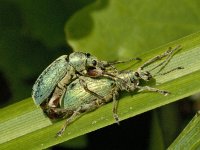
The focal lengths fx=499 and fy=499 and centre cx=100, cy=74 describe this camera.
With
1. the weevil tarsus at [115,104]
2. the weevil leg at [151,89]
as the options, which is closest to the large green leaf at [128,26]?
the weevil tarsus at [115,104]

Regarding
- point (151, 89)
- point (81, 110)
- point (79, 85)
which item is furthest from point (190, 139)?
point (79, 85)

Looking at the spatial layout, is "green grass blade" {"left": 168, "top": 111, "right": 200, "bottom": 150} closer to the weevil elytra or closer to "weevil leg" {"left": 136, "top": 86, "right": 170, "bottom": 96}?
"weevil leg" {"left": 136, "top": 86, "right": 170, "bottom": 96}

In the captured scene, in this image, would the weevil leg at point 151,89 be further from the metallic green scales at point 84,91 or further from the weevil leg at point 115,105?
the metallic green scales at point 84,91

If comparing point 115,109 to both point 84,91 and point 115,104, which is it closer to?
point 115,104

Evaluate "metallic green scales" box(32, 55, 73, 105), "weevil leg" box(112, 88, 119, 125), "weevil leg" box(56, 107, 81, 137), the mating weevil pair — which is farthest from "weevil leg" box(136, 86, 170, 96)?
"metallic green scales" box(32, 55, 73, 105)

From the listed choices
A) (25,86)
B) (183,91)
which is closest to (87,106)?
(183,91)
